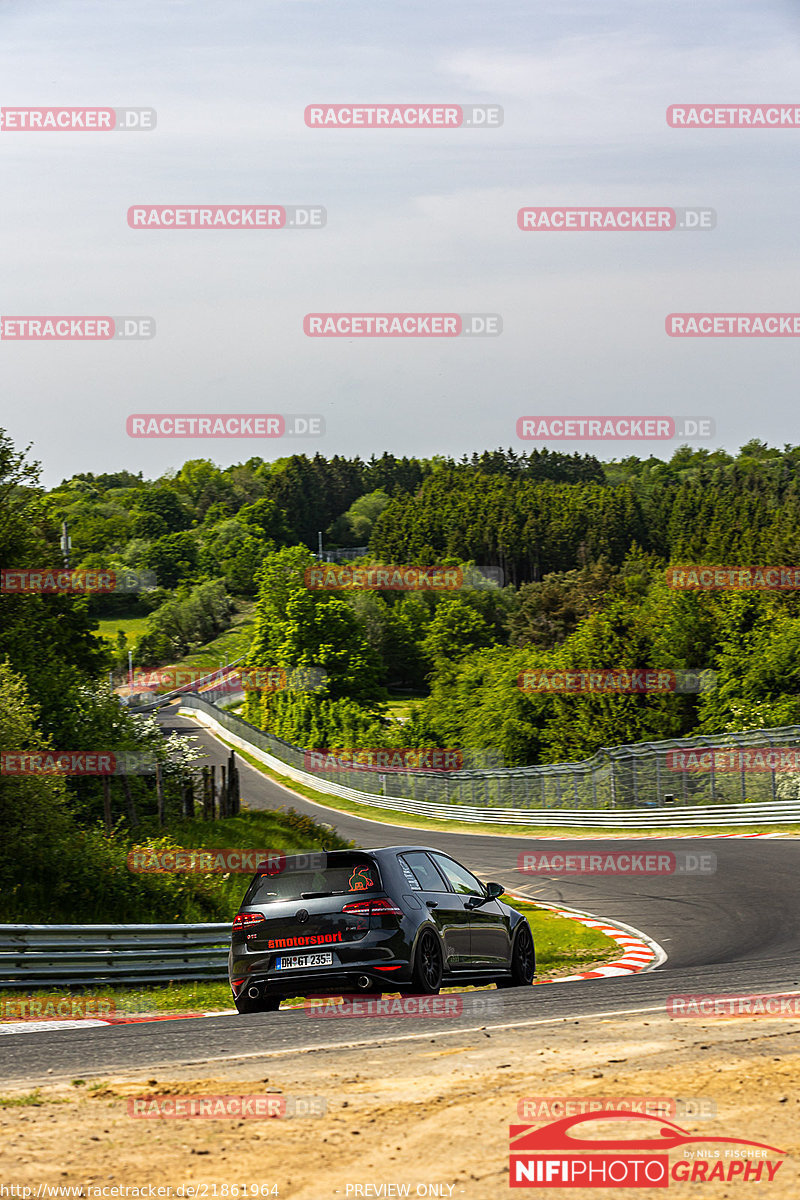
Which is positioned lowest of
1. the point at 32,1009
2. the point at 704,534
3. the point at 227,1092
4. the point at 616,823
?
the point at 616,823

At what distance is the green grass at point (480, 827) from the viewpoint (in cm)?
3525

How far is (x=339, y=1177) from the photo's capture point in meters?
5.52

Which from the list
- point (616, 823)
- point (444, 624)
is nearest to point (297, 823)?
point (616, 823)

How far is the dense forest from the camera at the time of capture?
31.8 meters

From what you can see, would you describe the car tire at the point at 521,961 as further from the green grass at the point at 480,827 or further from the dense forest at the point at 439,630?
the green grass at the point at 480,827

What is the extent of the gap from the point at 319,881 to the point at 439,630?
10722cm

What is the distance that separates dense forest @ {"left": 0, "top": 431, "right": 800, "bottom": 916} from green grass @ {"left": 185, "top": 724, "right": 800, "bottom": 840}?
11.7m

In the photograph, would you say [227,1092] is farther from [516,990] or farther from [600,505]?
[600,505]

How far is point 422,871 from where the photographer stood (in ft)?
38.3

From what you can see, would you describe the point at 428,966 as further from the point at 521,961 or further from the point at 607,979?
the point at 607,979

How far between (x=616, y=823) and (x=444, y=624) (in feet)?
255

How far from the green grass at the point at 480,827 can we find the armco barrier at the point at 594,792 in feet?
1.26

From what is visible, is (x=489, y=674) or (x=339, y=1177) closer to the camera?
(x=339, y=1177)

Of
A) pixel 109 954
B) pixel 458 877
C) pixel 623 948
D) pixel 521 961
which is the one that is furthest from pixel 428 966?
pixel 623 948
